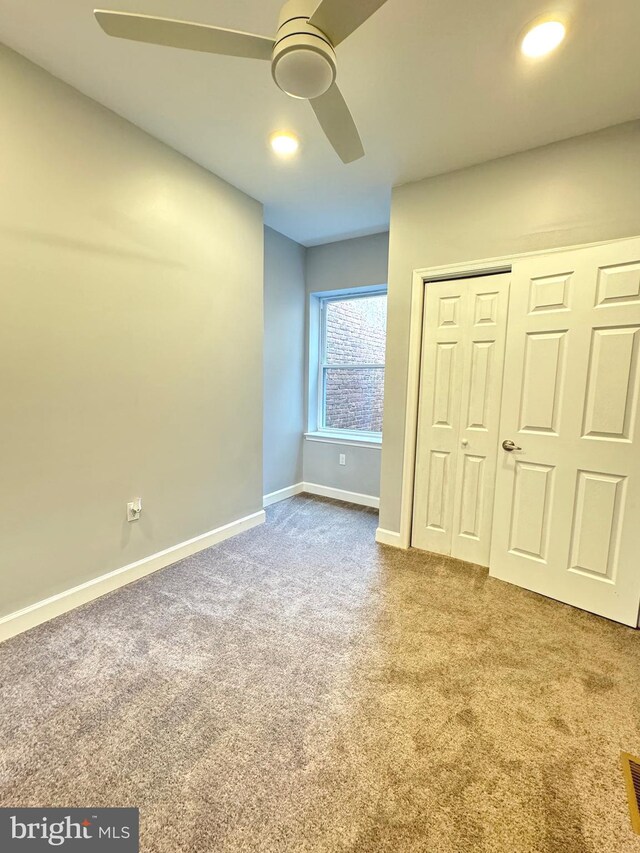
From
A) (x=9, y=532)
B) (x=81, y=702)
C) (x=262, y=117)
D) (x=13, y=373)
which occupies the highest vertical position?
(x=262, y=117)

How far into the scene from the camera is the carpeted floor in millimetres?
1146

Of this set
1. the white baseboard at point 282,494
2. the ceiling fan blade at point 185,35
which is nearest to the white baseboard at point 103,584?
the white baseboard at point 282,494

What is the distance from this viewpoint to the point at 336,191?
2949 millimetres

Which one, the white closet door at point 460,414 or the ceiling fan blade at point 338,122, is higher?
the ceiling fan blade at point 338,122

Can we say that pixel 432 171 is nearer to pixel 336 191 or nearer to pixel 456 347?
pixel 336 191

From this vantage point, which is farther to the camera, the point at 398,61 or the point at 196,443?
the point at 196,443

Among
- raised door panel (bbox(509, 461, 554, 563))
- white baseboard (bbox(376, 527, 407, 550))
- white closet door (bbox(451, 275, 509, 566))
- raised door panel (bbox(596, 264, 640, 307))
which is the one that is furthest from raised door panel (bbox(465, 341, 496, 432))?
white baseboard (bbox(376, 527, 407, 550))

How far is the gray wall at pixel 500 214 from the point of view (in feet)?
7.04

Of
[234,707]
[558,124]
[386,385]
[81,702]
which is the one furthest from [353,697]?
[558,124]

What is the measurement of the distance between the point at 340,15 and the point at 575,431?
2.22 m

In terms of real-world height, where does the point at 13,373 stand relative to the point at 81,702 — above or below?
above

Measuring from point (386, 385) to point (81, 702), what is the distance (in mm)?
2568

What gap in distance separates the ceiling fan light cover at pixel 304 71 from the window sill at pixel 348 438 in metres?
3.06

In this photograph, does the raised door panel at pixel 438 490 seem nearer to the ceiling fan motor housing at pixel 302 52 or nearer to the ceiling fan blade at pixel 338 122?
the ceiling fan blade at pixel 338 122
